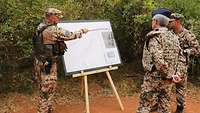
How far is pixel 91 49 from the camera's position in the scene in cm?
917

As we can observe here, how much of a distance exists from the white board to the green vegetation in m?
1.29

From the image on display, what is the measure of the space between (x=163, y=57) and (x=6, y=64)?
391 centimetres

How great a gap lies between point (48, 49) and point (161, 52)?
2.05 metres

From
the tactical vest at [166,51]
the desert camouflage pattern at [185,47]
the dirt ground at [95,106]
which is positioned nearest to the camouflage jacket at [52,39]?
the tactical vest at [166,51]

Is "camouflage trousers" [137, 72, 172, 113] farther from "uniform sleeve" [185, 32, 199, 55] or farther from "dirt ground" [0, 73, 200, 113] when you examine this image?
"dirt ground" [0, 73, 200, 113]

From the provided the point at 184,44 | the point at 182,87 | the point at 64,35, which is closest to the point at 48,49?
the point at 64,35

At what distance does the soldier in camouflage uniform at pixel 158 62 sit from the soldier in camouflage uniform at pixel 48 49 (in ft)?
4.75

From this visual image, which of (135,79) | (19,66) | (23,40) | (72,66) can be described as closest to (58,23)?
(72,66)

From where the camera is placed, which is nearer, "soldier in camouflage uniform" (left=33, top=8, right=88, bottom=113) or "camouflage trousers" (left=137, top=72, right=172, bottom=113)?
"camouflage trousers" (left=137, top=72, right=172, bottom=113)

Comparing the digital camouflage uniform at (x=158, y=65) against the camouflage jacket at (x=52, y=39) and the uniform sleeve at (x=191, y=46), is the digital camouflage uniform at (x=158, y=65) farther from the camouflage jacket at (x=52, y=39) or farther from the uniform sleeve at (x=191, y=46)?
the camouflage jacket at (x=52, y=39)

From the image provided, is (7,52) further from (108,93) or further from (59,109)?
(108,93)

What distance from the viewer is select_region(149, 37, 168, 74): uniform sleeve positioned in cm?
777

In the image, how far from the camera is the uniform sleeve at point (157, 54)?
7.77m

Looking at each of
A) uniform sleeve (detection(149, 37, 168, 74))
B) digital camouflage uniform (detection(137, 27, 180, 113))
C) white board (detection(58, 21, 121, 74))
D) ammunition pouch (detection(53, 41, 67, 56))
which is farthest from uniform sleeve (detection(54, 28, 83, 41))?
uniform sleeve (detection(149, 37, 168, 74))
